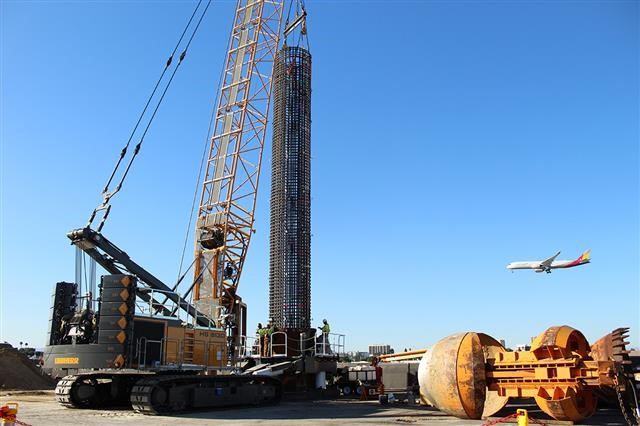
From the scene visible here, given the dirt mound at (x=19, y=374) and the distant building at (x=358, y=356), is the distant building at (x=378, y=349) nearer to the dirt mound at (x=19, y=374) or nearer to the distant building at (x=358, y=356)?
Answer: the distant building at (x=358, y=356)

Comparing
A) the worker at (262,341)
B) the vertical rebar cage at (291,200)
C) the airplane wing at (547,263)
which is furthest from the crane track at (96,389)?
the airplane wing at (547,263)

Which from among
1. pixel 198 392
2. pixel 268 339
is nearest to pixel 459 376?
pixel 198 392

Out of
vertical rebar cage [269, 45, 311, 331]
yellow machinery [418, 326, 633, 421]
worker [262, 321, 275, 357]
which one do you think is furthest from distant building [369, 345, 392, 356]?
yellow machinery [418, 326, 633, 421]

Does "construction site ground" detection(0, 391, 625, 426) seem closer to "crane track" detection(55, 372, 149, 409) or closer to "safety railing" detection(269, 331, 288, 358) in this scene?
"crane track" detection(55, 372, 149, 409)

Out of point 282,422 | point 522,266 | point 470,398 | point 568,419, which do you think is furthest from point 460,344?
point 522,266

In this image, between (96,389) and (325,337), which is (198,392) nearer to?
(96,389)

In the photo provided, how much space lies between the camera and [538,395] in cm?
1255

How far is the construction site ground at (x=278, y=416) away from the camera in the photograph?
47.0 ft

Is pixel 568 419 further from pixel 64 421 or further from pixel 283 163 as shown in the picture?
pixel 283 163

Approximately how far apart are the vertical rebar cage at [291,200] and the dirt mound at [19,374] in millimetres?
14334

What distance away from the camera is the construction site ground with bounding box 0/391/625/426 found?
47.0ft

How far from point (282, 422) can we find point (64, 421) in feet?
17.7

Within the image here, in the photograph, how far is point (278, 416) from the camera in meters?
A: 16.2

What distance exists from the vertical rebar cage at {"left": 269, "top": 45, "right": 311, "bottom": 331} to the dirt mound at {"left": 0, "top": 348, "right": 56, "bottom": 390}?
564 inches
